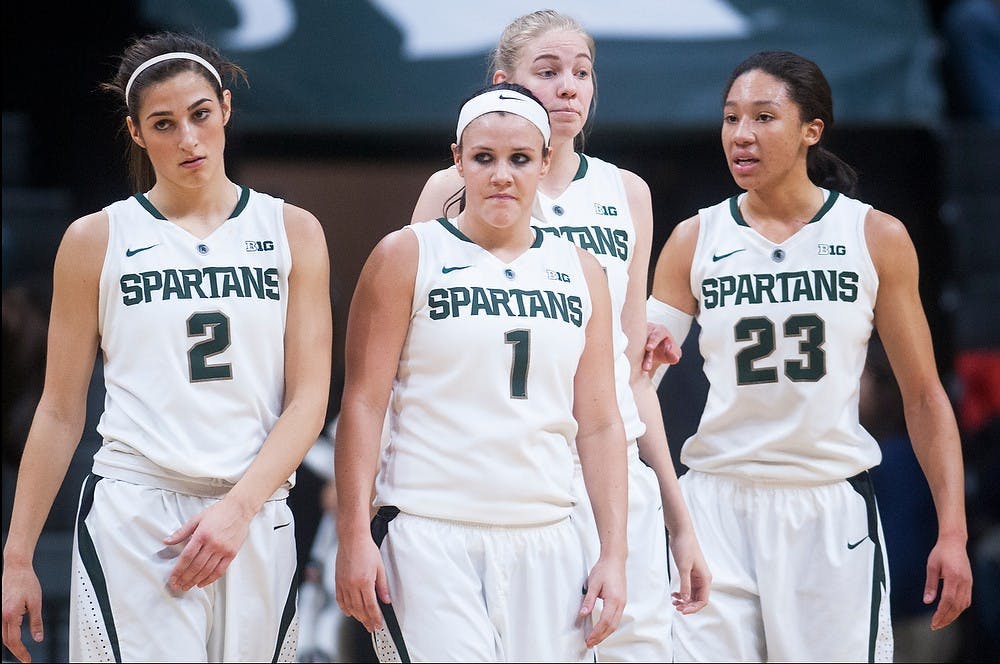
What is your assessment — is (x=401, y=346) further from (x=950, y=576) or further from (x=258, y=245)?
(x=950, y=576)

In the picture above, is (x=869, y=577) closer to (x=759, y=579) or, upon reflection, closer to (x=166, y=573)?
(x=759, y=579)

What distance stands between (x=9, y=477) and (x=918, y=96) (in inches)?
160

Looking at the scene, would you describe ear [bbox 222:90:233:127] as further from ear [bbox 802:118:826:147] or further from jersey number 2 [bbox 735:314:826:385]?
ear [bbox 802:118:826:147]

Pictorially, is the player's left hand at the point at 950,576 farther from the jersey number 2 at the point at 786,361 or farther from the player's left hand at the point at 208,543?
the player's left hand at the point at 208,543

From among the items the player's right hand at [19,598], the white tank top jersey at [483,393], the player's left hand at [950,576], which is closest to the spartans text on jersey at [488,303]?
the white tank top jersey at [483,393]

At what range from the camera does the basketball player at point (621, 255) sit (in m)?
3.85

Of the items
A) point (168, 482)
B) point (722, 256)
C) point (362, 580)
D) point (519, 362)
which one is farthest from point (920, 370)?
point (168, 482)

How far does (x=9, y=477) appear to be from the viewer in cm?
515

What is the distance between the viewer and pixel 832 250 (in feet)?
13.7

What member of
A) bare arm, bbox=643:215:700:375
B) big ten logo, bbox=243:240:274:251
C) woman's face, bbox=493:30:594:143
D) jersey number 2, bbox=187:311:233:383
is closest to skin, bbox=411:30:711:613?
woman's face, bbox=493:30:594:143

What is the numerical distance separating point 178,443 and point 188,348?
0.24 m

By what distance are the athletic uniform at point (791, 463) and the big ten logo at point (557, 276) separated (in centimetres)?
83

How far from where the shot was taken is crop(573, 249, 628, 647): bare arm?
11.4ft

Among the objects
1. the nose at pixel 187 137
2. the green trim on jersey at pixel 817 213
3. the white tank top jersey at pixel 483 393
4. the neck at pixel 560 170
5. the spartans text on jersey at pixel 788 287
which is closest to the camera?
the white tank top jersey at pixel 483 393
